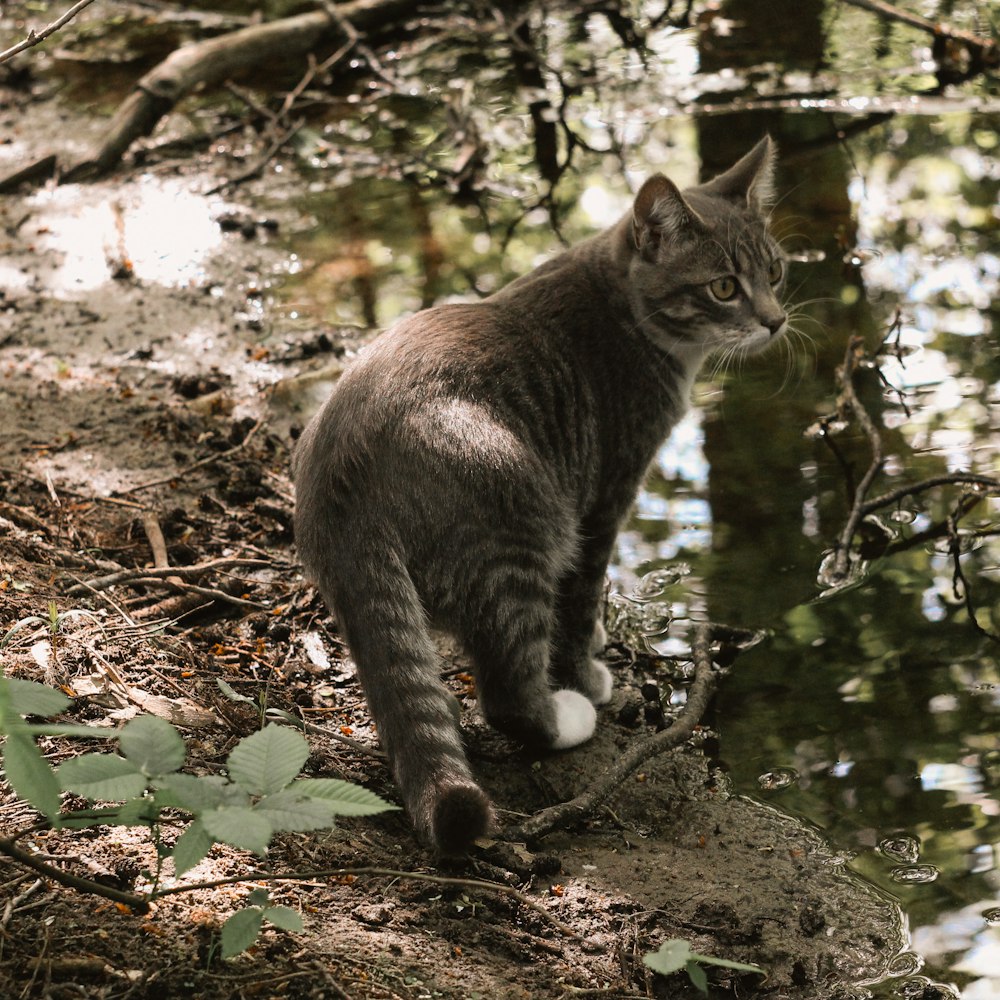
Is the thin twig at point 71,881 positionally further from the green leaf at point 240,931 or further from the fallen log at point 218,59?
the fallen log at point 218,59

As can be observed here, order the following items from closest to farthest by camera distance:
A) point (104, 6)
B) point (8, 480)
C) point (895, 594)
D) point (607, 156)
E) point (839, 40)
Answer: point (895, 594) < point (8, 480) < point (607, 156) < point (839, 40) < point (104, 6)

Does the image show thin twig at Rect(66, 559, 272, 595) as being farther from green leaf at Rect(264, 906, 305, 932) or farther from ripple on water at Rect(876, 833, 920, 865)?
ripple on water at Rect(876, 833, 920, 865)

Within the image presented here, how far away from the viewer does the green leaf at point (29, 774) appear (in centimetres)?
196

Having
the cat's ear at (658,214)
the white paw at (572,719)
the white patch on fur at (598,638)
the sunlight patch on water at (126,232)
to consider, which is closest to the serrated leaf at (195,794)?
the white paw at (572,719)

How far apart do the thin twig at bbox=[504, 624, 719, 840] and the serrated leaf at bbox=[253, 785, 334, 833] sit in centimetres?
83

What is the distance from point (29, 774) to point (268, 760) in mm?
407

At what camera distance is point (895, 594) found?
376 centimetres

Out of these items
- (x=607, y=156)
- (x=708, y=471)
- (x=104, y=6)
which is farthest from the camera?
(x=104, y=6)

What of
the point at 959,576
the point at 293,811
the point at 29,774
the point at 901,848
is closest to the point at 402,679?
the point at 293,811

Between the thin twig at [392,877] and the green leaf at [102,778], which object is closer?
the green leaf at [102,778]

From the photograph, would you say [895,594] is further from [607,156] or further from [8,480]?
[607,156]

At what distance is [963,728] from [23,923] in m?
2.35

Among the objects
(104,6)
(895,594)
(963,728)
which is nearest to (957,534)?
(895,594)

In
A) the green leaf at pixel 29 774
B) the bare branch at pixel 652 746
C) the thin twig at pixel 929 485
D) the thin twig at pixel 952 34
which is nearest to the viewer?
the green leaf at pixel 29 774
